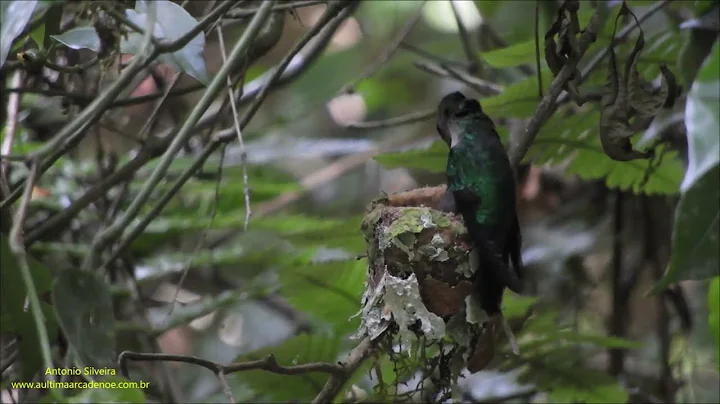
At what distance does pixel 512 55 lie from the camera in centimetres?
135

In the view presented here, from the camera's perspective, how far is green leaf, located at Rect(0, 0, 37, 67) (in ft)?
2.65

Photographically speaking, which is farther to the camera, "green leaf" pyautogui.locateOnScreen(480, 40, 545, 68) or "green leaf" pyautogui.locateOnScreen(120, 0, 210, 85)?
"green leaf" pyautogui.locateOnScreen(480, 40, 545, 68)

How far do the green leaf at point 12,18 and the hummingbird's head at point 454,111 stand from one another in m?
0.60

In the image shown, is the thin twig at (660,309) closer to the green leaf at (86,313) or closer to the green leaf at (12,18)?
the green leaf at (86,313)

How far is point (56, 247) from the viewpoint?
1.78 meters

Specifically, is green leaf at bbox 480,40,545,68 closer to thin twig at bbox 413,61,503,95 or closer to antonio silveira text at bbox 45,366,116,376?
thin twig at bbox 413,61,503,95

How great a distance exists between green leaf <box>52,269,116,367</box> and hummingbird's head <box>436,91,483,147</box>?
1.81 feet

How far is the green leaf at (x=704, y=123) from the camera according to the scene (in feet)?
2.50

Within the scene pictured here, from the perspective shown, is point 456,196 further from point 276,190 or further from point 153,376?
point 153,376

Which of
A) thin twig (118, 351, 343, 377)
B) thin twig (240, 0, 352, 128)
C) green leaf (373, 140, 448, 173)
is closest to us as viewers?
thin twig (118, 351, 343, 377)

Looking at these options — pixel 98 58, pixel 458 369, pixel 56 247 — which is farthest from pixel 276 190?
pixel 458 369

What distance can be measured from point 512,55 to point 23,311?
86cm

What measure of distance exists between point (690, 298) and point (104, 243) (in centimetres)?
228

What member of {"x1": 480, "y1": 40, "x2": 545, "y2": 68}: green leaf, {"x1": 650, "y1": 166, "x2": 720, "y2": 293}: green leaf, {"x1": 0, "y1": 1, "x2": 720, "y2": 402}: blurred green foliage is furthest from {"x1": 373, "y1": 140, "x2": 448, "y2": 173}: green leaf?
{"x1": 650, "y1": 166, "x2": 720, "y2": 293}: green leaf
